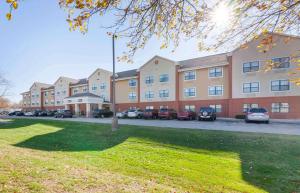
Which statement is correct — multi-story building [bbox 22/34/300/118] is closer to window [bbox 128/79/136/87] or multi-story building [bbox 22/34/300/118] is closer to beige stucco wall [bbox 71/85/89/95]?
window [bbox 128/79/136/87]

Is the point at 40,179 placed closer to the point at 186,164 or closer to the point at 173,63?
the point at 186,164

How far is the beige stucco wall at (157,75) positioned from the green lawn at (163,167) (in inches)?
1014

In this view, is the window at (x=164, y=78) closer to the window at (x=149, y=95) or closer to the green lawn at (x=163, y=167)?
the window at (x=149, y=95)

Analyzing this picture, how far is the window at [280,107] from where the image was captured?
26.7m

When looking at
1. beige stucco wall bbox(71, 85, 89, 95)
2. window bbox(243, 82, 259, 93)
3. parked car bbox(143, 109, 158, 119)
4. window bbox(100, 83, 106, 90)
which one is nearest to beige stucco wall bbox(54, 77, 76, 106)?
beige stucco wall bbox(71, 85, 89, 95)

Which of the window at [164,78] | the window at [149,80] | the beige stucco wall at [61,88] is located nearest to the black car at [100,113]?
the window at [149,80]

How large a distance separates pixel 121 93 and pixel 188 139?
3411 cm

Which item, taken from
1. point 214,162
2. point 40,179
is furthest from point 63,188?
point 214,162

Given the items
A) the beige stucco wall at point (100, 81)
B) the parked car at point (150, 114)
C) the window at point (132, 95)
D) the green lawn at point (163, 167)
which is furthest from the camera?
the beige stucco wall at point (100, 81)

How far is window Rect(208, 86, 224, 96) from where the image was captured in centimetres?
3231

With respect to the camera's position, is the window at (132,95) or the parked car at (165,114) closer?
the parked car at (165,114)

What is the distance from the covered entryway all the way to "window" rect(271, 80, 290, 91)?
33.0 m

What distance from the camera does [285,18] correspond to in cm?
493

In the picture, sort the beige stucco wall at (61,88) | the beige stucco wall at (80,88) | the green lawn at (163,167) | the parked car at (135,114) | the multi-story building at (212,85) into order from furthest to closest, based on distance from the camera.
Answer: the beige stucco wall at (61,88)
the beige stucco wall at (80,88)
the parked car at (135,114)
the multi-story building at (212,85)
the green lawn at (163,167)
